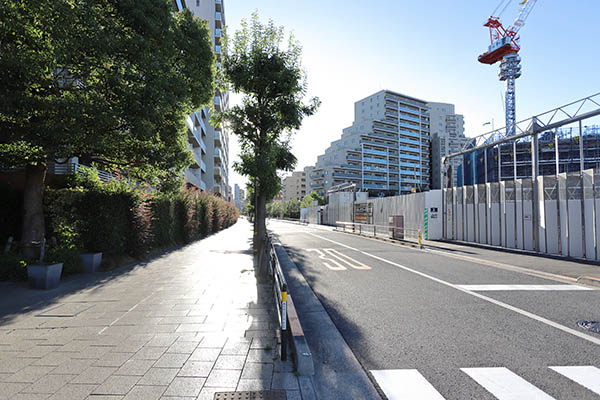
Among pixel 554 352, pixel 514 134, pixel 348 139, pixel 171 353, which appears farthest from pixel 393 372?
pixel 348 139

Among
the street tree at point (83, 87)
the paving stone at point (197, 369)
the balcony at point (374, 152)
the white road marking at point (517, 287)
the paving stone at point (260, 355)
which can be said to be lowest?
the white road marking at point (517, 287)

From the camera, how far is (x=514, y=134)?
15.5 metres

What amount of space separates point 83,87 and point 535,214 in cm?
1831

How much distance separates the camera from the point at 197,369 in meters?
3.44

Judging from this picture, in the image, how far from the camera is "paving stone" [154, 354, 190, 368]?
3.52 meters

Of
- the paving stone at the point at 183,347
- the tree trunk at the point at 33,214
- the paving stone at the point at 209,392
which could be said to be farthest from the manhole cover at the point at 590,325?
the tree trunk at the point at 33,214

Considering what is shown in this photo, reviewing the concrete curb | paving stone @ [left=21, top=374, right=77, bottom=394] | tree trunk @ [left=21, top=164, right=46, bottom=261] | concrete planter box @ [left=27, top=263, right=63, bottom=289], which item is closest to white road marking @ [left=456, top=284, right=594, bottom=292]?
the concrete curb

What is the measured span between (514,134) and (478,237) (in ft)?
19.6

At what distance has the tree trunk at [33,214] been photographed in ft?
26.2

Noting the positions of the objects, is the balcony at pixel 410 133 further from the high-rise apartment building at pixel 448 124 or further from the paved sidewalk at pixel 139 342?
the paved sidewalk at pixel 139 342

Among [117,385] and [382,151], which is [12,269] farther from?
[382,151]

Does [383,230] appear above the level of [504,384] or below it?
above

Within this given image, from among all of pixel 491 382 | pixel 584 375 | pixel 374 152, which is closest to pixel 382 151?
pixel 374 152

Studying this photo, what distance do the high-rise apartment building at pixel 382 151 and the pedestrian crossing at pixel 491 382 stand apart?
9185 cm
